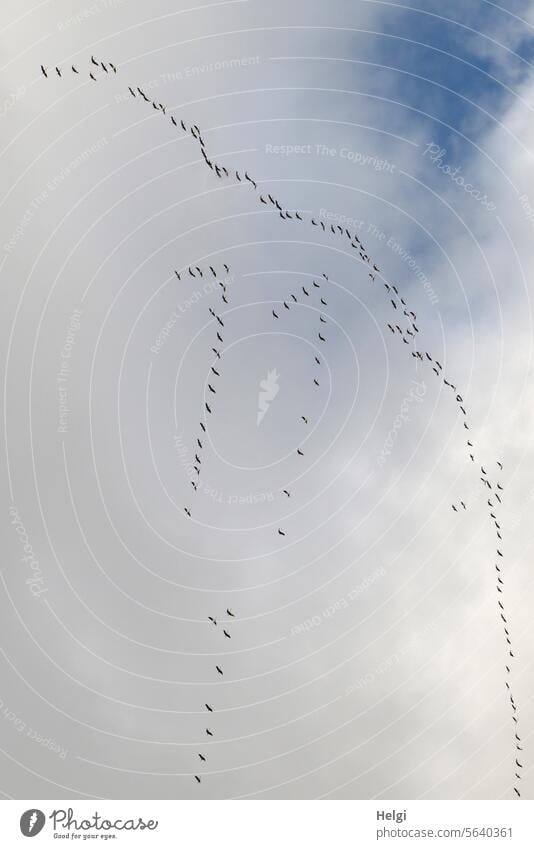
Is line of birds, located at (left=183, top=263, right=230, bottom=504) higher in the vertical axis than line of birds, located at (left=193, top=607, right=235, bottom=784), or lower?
higher

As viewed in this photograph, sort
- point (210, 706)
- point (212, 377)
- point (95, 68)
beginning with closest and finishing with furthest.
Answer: point (95, 68), point (210, 706), point (212, 377)

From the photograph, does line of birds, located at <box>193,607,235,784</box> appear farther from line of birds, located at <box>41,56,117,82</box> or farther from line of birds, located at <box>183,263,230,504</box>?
line of birds, located at <box>41,56,117,82</box>

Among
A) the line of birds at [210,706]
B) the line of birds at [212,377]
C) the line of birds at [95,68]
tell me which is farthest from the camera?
the line of birds at [212,377]

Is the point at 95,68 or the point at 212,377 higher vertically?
the point at 95,68

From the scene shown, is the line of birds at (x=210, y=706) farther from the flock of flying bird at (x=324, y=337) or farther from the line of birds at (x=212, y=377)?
the line of birds at (x=212, y=377)

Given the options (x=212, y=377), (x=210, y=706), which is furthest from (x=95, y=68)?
(x=210, y=706)

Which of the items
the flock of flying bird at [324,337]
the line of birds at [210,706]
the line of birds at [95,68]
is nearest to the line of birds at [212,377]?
the flock of flying bird at [324,337]

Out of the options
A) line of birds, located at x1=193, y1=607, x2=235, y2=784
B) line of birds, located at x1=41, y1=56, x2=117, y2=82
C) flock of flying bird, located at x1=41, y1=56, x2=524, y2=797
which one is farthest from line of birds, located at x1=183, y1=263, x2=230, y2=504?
line of birds, located at x1=41, y1=56, x2=117, y2=82

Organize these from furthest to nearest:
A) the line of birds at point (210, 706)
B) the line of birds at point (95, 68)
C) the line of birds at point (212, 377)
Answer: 1. the line of birds at point (212, 377)
2. the line of birds at point (210, 706)
3. the line of birds at point (95, 68)

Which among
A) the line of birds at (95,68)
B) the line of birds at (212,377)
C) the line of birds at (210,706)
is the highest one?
the line of birds at (95,68)

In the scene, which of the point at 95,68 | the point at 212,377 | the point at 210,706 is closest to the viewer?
the point at 95,68

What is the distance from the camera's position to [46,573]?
108312mm

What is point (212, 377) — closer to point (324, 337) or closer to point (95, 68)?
point (324, 337)
